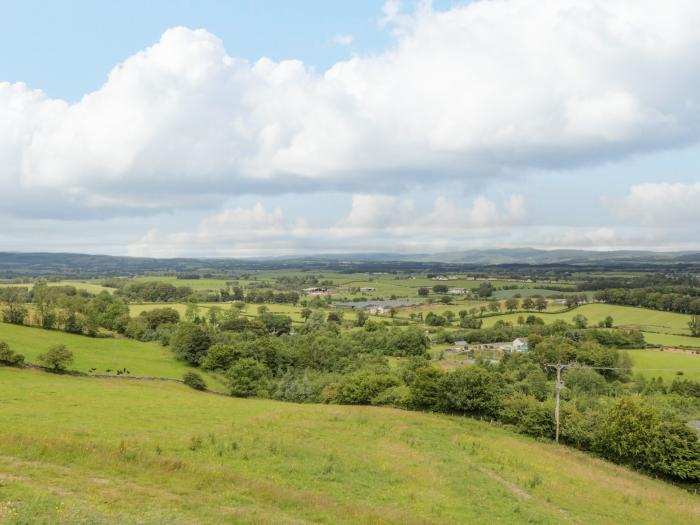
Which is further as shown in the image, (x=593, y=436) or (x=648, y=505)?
(x=593, y=436)

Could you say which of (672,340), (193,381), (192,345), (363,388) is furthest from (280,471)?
(672,340)

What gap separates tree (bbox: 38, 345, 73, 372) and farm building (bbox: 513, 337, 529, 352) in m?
89.4

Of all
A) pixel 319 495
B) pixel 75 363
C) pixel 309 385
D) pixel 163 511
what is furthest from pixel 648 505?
pixel 75 363

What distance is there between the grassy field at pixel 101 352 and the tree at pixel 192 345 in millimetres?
1796

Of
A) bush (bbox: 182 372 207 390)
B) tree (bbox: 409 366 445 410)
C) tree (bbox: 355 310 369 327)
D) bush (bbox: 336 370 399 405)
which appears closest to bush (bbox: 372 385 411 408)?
tree (bbox: 409 366 445 410)

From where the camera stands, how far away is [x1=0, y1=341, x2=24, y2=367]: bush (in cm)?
5862

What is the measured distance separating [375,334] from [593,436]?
68535 millimetres

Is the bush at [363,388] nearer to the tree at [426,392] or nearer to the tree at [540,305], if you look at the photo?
the tree at [426,392]

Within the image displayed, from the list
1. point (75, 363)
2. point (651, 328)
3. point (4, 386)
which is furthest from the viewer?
point (651, 328)

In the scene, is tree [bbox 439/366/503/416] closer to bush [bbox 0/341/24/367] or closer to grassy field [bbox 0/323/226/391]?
grassy field [bbox 0/323/226/391]

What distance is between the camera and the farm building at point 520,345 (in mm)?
104750

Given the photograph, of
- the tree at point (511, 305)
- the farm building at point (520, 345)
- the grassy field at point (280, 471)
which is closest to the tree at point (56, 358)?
the grassy field at point (280, 471)

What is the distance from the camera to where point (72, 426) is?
2931cm

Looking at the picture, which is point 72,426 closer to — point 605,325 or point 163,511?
point 163,511
